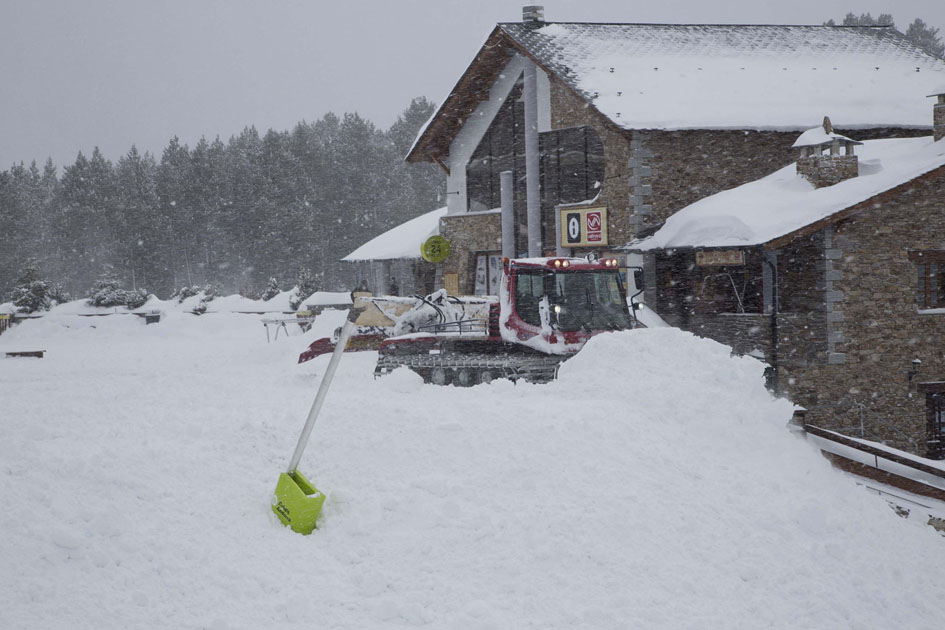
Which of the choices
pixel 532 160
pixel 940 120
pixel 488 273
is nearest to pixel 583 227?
pixel 532 160

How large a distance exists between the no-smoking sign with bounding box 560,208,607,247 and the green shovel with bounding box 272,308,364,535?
53.4 feet

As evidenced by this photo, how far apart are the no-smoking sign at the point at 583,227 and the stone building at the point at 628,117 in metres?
0.04

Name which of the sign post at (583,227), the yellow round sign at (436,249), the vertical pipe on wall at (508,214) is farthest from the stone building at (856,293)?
the yellow round sign at (436,249)

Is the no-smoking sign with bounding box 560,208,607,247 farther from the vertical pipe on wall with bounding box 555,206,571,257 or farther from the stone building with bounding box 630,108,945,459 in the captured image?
the stone building with bounding box 630,108,945,459

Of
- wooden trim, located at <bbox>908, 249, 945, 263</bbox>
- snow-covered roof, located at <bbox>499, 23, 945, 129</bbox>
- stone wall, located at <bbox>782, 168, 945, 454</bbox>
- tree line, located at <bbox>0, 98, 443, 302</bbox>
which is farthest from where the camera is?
tree line, located at <bbox>0, 98, 443, 302</bbox>

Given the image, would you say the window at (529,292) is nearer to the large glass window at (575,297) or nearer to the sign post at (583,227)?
the large glass window at (575,297)

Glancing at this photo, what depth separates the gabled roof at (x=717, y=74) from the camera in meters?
21.6

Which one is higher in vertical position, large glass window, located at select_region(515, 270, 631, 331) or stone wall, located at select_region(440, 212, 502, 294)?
stone wall, located at select_region(440, 212, 502, 294)

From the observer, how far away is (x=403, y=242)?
33.0 metres

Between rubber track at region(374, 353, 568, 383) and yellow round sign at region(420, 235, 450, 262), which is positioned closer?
rubber track at region(374, 353, 568, 383)

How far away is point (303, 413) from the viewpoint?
350 inches

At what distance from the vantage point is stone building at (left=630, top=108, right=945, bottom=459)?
17047 millimetres

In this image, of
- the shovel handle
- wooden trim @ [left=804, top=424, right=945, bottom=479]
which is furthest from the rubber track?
the shovel handle

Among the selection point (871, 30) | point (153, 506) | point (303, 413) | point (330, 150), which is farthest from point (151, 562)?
point (330, 150)
